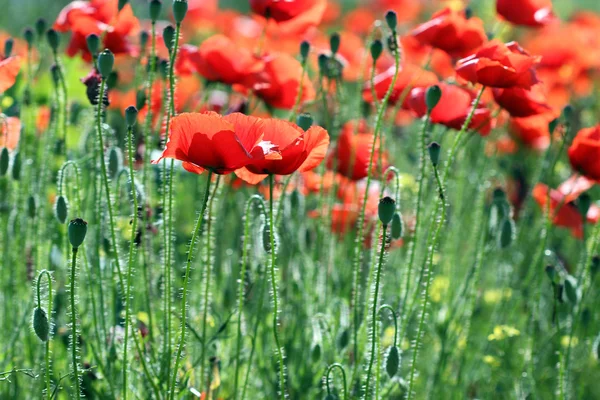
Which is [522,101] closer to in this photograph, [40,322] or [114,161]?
[114,161]

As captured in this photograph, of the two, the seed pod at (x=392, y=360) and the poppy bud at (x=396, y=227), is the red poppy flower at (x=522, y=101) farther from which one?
the seed pod at (x=392, y=360)

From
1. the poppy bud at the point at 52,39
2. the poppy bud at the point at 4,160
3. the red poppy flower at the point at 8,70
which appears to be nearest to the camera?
the red poppy flower at the point at 8,70

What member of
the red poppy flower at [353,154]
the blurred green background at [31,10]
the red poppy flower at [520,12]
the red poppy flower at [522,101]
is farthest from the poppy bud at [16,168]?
the blurred green background at [31,10]

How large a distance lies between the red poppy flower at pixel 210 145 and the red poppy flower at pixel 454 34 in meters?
1.13

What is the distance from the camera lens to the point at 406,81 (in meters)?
2.74

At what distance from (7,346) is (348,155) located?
1185 millimetres

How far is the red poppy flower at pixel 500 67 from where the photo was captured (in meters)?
2.15

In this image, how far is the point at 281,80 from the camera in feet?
8.97

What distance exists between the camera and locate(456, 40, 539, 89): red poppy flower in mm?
2146

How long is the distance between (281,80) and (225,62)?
0.21 m

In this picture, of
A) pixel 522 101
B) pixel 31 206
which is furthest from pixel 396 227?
pixel 31 206

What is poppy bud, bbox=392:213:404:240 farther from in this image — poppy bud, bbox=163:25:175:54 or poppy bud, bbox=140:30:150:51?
poppy bud, bbox=140:30:150:51

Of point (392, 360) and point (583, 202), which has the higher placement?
point (583, 202)

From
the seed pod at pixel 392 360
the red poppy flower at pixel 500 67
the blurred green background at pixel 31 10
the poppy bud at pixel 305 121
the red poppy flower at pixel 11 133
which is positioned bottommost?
the seed pod at pixel 392 360
